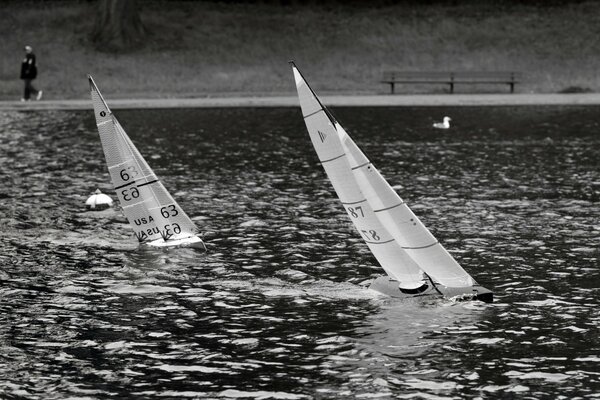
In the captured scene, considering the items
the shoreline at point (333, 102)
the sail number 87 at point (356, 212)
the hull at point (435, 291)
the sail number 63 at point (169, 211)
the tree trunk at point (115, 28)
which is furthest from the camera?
the tree trunk at point (115, 28)

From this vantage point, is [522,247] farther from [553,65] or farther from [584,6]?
[584,6]

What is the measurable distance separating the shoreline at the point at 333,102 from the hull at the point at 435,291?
30035 mm

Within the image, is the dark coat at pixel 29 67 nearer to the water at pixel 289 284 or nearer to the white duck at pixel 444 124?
the water at pixel 289 284

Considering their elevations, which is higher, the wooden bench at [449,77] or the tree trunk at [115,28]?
the tree trunk at [115,28]

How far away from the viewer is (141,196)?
979 inches

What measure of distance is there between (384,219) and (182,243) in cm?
623

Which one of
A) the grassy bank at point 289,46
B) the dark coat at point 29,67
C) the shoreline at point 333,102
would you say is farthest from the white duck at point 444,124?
the dark coat at point 29,67

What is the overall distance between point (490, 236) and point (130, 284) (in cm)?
857

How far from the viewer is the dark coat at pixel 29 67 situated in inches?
2016

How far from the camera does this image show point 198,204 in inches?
1184

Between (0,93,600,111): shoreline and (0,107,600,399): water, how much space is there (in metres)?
11.6

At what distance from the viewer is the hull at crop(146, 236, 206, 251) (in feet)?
80.6

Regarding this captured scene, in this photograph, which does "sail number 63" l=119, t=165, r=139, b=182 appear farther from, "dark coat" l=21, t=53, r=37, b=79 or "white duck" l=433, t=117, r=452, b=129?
"dark coat" l=21, t=53, r=37, b=79

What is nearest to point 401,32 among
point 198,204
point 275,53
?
point 275,53
